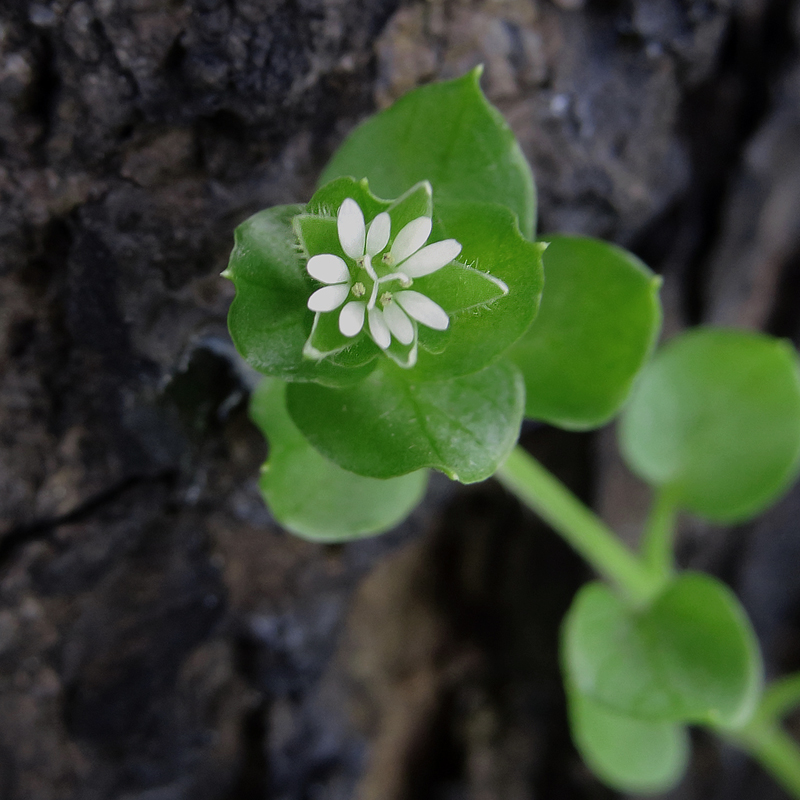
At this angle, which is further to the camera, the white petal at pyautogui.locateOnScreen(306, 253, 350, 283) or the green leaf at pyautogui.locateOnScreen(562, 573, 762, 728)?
the green leaf at pyautogui.locateOnScreen(562, 573, 762, 728)

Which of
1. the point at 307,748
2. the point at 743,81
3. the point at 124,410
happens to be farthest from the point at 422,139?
the point at 307,748

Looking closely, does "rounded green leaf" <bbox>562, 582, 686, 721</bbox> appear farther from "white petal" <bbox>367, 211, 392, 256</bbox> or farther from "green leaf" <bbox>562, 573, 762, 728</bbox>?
"white petal" <bbox>367, 211, 392, 256</bbox>

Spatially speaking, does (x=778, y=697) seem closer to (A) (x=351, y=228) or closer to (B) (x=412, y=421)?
(B) (x=412, y=421)

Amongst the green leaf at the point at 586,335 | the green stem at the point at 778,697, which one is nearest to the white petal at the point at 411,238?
the green leaf at the point at 586,335

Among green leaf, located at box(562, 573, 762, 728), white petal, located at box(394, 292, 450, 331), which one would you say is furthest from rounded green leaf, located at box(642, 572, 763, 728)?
white petal, located at box(394, 292, 450, 331)

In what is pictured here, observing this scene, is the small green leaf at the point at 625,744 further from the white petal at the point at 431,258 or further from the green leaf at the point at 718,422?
the white petal at the point at 431,258

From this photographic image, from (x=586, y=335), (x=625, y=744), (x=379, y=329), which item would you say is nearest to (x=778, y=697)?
(x=625, y=744)

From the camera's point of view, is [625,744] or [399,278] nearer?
[399,278]
